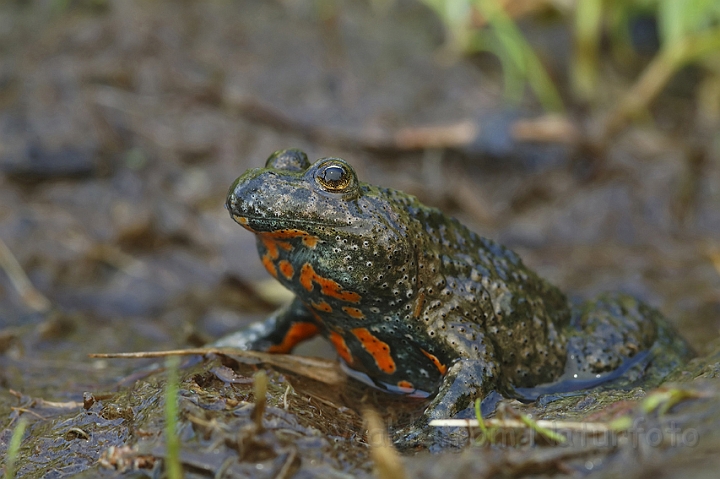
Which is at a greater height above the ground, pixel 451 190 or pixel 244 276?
pixel 451 190

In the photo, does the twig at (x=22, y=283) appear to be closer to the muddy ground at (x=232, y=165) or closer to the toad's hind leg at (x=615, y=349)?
the muddy ground at (x=232, y=165)

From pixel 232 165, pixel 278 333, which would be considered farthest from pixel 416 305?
pixel 232 165

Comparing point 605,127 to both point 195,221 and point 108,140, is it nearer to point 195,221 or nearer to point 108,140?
point 195,221

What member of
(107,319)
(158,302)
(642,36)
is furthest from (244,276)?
(642,36)

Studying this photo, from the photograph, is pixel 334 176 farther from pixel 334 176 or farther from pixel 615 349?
pixel 615 349

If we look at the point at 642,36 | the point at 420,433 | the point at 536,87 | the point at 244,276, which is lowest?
the point at 420,433

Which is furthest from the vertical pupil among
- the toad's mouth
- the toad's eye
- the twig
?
the twig

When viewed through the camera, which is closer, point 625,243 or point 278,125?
point 625,243

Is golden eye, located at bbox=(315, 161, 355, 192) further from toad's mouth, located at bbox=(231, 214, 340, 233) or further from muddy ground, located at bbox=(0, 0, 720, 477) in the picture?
muddy ground, located at bbox=(0, 0, 720, 477)
